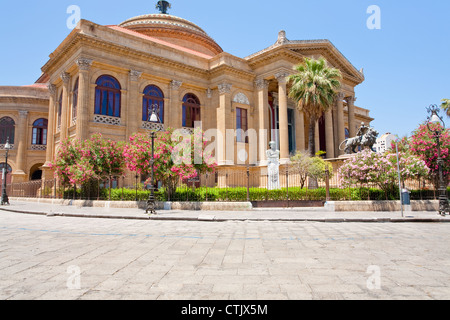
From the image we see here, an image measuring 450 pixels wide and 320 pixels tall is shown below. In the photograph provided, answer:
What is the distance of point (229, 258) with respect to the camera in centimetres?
522

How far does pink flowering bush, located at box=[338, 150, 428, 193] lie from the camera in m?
16.3

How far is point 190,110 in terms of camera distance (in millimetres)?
31312

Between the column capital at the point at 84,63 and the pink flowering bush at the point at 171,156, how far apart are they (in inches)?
397

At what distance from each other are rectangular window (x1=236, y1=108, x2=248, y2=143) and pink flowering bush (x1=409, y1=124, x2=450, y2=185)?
15.1m

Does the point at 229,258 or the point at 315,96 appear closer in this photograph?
the point at 229,258

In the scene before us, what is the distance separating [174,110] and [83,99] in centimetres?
808

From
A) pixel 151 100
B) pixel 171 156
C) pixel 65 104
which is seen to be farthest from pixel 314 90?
pixel 65 104

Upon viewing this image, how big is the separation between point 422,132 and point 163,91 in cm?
2080

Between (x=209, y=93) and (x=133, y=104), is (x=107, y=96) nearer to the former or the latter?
(x=133, y=104)

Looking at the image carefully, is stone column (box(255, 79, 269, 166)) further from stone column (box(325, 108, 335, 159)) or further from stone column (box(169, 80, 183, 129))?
stone column (box(169, 80, 183, 129))

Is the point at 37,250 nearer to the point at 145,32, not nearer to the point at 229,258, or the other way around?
the point at 229,258

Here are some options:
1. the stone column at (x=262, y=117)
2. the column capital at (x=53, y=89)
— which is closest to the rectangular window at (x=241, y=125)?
the stone column at (x=262, y=117)

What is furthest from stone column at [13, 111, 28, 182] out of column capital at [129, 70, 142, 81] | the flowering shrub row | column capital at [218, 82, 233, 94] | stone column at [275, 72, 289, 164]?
stone column at [275, 72, 289, 164]

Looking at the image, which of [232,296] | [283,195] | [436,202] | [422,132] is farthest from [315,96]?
[232,296]
